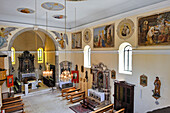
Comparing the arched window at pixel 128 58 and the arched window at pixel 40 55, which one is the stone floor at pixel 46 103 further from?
the arched window at pixel 40 55

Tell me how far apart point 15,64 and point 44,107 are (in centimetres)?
1096

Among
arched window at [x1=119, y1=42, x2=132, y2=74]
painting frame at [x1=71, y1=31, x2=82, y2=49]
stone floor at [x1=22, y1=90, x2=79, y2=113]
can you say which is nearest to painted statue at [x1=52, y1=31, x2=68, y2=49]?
painting frame at [x1=71, y1=31, x2=82, y2=49]

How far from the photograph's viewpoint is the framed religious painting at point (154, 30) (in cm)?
660

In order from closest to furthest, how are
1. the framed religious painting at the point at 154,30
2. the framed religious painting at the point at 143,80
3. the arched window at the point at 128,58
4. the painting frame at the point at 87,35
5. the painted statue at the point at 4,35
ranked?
the framed religious painting at the point at 154,30, the framed religious painting at the point at 143,80, the arched window at the point at 128,58, the painted statue at the point at 4,35, the painting frame at the point at 87,35

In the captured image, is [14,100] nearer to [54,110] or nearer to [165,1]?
[54,110]

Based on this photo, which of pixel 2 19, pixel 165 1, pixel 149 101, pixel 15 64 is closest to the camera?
pixel 165 1

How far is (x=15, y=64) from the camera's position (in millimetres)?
17812

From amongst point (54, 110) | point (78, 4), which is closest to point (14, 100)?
point (54, 110)

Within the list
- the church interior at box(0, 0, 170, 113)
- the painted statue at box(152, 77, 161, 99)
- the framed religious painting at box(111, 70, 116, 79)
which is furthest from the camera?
the framed religious painting at box(111, 70, 116, 79)

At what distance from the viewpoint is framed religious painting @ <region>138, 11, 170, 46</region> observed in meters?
6.60

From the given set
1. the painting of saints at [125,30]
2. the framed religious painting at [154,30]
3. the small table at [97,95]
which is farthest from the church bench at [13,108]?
the framed religious painting at [154,30]

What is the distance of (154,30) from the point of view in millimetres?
7090

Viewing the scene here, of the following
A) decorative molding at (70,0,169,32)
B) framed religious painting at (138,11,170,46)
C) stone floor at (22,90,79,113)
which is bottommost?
stone floor at (22,90,79,113)

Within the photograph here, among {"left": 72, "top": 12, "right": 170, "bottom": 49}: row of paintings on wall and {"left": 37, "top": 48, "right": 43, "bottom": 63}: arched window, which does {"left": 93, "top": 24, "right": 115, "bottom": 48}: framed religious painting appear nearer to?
{"left": 72, "top": 12, "right": 170, "bottom": 49}: row of paintings on wall
